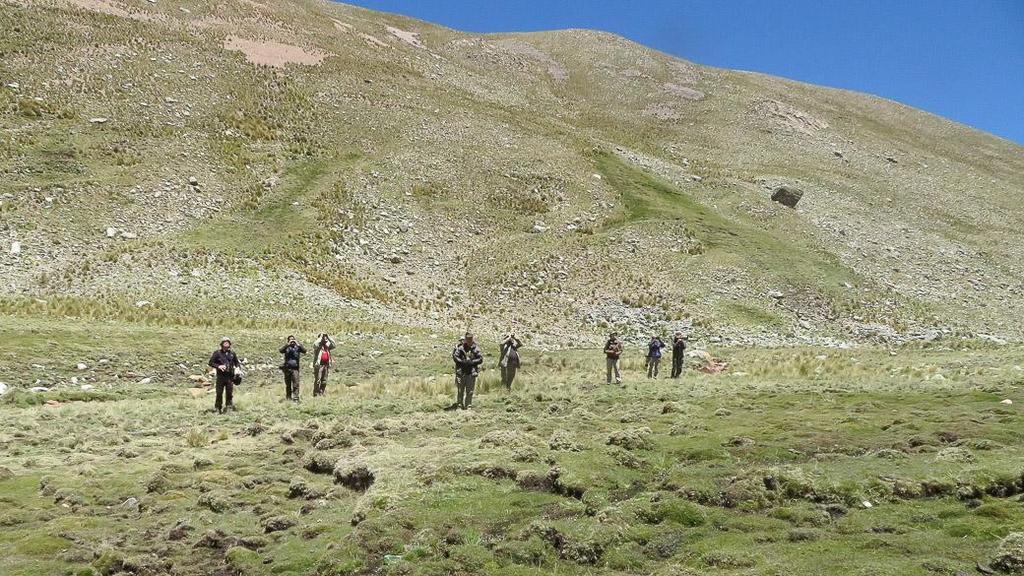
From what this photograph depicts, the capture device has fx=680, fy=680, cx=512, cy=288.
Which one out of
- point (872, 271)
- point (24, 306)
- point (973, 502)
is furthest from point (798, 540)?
point (872, 271)

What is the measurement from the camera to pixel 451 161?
7000 cm

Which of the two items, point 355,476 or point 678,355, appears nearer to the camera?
point 355,476

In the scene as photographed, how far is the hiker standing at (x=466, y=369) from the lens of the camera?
23672 mm

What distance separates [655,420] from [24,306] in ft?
116

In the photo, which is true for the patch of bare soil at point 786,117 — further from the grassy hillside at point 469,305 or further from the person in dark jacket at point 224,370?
the person in dark jacket at point 224,370

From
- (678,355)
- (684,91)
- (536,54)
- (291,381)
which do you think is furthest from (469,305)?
(536,54)

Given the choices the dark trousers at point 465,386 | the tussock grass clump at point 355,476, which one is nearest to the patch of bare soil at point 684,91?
the dark trousers at point 465,386

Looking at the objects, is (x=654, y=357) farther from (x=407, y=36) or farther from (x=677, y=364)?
(x=407, y=36)

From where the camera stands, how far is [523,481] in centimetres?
1410

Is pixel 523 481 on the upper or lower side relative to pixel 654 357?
lower

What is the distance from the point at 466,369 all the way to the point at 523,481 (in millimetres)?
9752

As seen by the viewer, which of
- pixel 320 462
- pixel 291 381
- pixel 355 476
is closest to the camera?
pixel 355 476

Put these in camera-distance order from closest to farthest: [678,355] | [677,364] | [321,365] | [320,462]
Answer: [320,462], [321,365], [678,355], [677,364]

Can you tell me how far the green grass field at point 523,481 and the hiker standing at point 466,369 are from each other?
1033 millimetres
